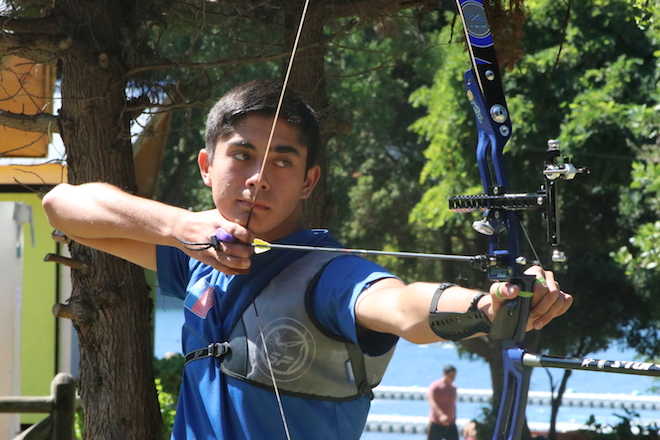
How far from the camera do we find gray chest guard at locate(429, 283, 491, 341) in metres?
1.32

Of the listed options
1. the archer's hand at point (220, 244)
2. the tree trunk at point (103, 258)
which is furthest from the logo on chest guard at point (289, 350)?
the tree trunk at point (103, 258)

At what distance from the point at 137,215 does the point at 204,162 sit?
183 mm

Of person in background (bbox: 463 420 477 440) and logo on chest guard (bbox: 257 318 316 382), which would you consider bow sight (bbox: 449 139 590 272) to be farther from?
person in background (bbox: 463 420 477 440)

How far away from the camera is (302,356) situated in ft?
5.24

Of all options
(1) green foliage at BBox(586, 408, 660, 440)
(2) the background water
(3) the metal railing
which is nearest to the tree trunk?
(3) the metal railing

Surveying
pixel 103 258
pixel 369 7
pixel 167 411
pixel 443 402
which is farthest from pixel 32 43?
pixel 443 402

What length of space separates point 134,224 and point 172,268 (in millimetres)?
190

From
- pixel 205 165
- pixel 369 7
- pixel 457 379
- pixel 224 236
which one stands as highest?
pixel 369 7

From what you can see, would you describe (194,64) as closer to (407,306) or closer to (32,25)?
(32,25)

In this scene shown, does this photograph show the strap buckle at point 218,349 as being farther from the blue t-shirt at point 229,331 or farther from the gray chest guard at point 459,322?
the gray chest guard at point 459,322

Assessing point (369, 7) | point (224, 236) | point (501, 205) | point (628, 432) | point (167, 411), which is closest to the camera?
point (501, 205)

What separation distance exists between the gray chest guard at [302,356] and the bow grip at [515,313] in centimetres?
31

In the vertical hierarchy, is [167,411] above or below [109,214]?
below

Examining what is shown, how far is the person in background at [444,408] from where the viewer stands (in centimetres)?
987
